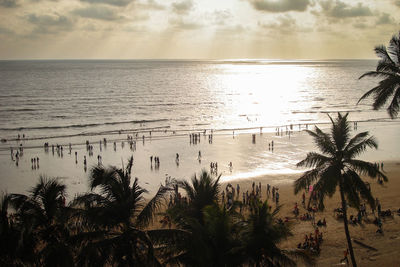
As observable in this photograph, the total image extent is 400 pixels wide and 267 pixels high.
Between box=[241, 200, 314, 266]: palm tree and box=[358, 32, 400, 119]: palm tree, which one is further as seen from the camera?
box=[358, 32, 400, 119]: palm tree

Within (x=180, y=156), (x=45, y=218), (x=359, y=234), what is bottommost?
(x=359, y=234)

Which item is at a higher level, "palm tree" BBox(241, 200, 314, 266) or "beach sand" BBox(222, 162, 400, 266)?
"palm tree" BBox(241, 200, 314, 266)

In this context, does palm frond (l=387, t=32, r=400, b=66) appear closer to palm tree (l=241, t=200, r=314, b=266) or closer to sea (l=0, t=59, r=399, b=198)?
palm tree (l=241, t=200, r=314, b=266)

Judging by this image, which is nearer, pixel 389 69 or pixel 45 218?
pixel 45 218

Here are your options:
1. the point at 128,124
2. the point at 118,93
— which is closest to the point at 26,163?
the point at 128,124

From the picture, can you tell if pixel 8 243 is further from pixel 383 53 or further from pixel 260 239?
pixel 383 53

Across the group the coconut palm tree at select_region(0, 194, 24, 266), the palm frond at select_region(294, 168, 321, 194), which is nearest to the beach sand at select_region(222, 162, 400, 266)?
the palm frond at select_region(294, 168, 321, 194)

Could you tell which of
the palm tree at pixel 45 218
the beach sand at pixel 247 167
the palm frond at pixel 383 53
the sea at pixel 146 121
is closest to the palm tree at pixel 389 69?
the palm frond at pixel 383 53

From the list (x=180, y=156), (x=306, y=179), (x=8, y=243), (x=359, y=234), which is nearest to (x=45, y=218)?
(x=8, y=243)

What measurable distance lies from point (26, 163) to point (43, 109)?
45.9 meters

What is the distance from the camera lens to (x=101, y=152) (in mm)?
50344

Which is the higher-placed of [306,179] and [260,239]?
[306,179]

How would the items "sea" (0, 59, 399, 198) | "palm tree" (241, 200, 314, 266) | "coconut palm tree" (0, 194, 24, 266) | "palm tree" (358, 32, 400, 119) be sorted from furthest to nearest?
"sea" (0, 59, 399, 198), "palm tree" (358, 32, 400, 119), "palm tree" (241, 200, 314, 266), "coconut palm tree" (0, 194, 24, 266)

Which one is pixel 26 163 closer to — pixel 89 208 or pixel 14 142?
pixel 14 142
